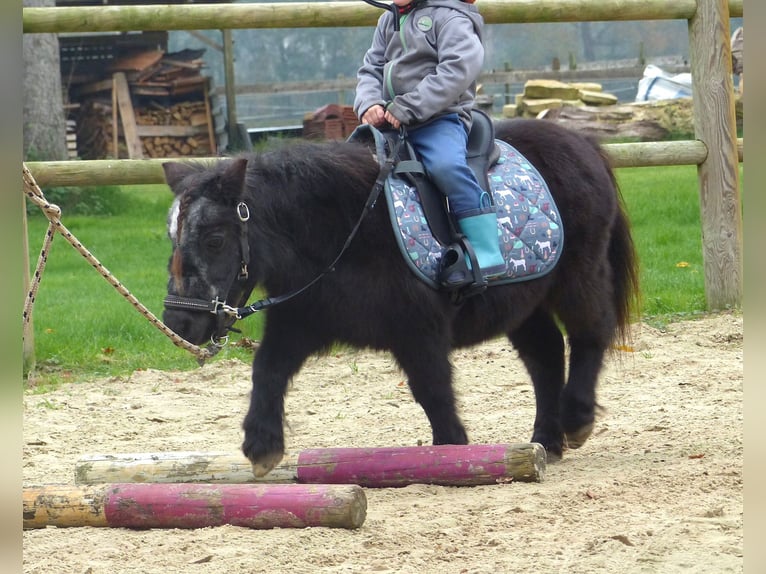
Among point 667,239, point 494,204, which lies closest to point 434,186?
point 494,204

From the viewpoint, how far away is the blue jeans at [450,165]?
3875 millimetres

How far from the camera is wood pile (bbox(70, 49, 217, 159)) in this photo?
19734 millimetres

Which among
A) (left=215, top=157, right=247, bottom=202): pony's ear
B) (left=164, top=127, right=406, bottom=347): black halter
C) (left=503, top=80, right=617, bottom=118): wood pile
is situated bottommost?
(left=164, top=127, right=406, bottom=347): black halter

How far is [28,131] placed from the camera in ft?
45.7

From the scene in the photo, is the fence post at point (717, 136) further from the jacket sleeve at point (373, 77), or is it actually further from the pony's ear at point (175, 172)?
the pony's ear at point (175, 172)

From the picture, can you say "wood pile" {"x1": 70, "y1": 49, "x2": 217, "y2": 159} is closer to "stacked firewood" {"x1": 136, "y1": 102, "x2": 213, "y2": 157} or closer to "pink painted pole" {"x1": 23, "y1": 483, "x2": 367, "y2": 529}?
"stacked firewood" {"x1": 136, "y1": 102, "x2": 213, "y2": 157}

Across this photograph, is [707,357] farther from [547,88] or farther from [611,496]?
[547,88]

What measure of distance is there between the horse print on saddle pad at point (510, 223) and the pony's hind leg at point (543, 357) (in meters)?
0.52

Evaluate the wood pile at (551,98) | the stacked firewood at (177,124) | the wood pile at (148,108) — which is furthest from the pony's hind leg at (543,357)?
the stacked firewood at (177,124)

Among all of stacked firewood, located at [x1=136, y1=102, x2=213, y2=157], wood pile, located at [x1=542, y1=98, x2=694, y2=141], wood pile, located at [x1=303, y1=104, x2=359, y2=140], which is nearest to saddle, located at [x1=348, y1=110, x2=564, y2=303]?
wood pile, located at [x1=542, y1=98, x2=694, y2=141]

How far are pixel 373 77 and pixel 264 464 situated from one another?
5.54 ft

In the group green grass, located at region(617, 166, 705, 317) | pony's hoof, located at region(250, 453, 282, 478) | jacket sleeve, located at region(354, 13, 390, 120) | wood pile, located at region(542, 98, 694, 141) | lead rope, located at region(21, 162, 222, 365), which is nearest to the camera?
lead rope, located at region(21, 162, 222, 365)

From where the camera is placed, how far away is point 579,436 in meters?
4.36

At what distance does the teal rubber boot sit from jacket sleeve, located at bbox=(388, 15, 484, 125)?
0.43 m
